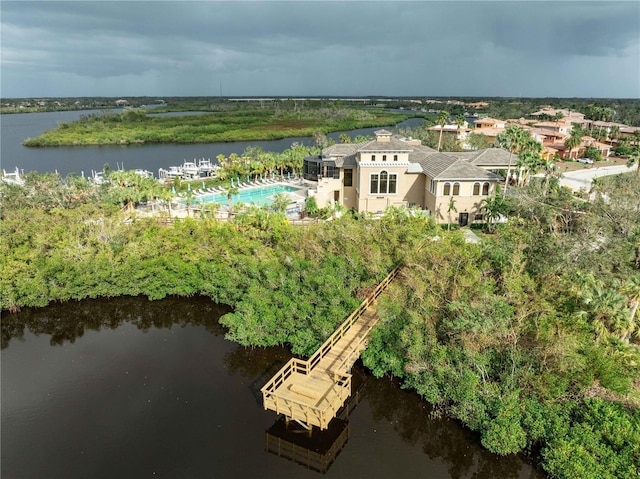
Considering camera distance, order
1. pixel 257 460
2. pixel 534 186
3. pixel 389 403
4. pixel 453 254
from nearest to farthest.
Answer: pixel 257 460, pixel 389 403, pixel 453 254, pixel 534 186

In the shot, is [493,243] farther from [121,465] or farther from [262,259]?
[121,465]

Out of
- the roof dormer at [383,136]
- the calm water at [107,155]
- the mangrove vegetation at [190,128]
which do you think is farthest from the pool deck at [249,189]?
the mangrove vegetation at [190,128]

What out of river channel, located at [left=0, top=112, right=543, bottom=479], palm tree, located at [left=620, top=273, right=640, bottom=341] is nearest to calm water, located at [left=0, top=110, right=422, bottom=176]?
river channel, located at [left=0, top=112, right=543, bottom=479]

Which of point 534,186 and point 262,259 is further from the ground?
point 534,186

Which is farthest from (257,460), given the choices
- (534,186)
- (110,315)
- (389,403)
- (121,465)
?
(534,186)

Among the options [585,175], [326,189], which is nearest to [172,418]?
[326,189]

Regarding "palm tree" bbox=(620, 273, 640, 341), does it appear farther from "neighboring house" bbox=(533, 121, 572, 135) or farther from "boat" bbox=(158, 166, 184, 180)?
"neighboring house" bbox=(533, 121, 572, 135)

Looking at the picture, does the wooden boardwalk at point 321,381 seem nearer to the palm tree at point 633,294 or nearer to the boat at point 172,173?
the palm tree at point 633,294
